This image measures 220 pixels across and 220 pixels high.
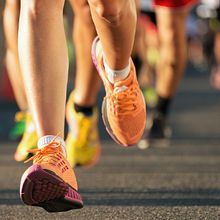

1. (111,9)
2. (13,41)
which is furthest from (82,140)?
(111,9)

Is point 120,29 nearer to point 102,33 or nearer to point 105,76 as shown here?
point 102,33

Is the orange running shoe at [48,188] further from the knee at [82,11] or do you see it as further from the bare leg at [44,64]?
the knee at [82,11]

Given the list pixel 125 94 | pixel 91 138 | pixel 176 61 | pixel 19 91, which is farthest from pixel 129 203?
pixel 176 61

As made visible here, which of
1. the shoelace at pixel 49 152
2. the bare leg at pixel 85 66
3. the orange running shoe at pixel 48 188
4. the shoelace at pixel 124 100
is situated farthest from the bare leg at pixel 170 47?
the orange running shoe at pixel 48 188

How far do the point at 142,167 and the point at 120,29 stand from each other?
174 cm

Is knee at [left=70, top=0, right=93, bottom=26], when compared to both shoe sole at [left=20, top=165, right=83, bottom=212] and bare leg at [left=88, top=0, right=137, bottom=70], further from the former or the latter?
shoe sole at [left=20, top=165, right=83, bottom=212]

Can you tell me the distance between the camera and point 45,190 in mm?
3053

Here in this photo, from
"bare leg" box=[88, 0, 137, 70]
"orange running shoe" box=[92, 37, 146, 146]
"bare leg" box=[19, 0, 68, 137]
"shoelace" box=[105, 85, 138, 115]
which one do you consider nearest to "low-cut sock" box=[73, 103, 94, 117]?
"orange running shoe" box=[92, 37, 146, 146]

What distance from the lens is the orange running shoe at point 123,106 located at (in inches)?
149

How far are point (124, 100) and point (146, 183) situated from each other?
767 millimetres

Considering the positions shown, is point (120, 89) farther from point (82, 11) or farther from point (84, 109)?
point (84, 109)

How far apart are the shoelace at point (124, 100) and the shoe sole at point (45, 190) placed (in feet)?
2.51

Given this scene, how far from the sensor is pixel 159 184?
441 cm

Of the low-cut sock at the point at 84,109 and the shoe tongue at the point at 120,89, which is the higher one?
the shoe tongue at the point at 120,89
